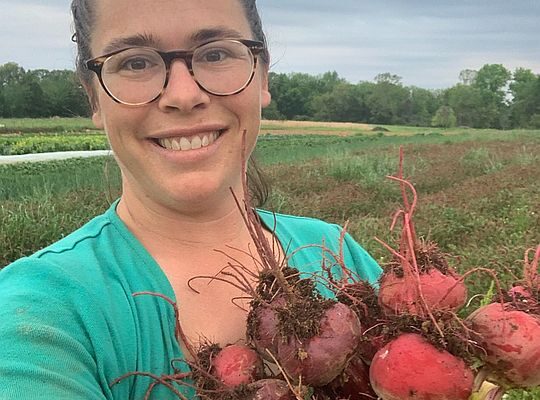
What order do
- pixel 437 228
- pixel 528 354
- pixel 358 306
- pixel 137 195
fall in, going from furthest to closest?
pixel 437 228
pixel 137 195
pixel 358 306
pixel 528 354

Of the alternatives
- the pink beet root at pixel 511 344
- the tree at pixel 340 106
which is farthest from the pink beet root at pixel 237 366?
the tree at pixel 340 106

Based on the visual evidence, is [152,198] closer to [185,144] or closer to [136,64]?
[185,144]

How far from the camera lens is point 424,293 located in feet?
3.06

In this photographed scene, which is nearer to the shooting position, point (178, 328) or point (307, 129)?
point (178, 328)

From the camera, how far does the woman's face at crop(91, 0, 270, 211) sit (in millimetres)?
1172

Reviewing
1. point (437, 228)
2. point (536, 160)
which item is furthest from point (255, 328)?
point (536, 160)

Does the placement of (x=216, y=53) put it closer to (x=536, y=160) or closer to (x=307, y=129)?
(x=536, y=160)

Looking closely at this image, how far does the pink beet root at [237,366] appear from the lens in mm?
911

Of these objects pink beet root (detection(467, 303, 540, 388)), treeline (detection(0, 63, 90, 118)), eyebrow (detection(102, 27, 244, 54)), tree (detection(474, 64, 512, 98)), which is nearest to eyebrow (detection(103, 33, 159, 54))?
eyebrow (detection(102, 27, 244, 54))

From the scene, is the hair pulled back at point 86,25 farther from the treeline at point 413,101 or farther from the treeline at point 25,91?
the treeline at point 413,101

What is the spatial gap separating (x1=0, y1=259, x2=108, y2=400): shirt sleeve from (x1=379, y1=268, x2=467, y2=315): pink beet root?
1.58 ft

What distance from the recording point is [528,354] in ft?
2.86

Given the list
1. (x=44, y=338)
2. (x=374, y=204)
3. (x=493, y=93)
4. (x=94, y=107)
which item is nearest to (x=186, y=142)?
(x=94, y=107)

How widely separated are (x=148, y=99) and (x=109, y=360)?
0.47m
